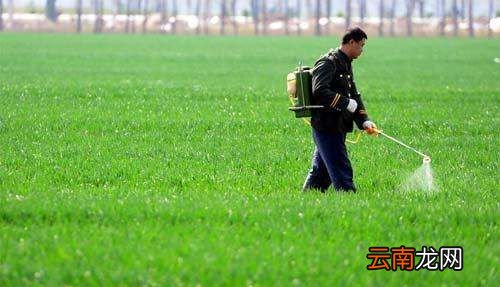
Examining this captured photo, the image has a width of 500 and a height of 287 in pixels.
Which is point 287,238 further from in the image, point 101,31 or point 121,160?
point 101,31

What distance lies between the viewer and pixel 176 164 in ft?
48.1

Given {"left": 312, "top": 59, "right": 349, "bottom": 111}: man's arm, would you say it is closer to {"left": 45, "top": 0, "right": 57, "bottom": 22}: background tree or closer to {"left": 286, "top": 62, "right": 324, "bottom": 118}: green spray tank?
{"left": 286, "top": 62, "right": 324, "bottom": 118}: green spray tank

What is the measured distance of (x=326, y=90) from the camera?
11656 millimetres

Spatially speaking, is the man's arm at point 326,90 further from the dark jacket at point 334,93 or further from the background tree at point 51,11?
the background tree at point 51,11

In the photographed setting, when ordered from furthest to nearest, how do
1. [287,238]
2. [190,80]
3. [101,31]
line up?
[101,31]
[190,80]
[287,238]

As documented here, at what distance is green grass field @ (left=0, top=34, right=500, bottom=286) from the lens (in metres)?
8.47

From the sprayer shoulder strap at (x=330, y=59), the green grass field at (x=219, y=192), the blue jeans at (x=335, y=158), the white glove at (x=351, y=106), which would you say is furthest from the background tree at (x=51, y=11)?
the white glove at (x=351, y=106)

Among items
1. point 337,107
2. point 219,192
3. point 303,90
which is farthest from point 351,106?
point 219,192

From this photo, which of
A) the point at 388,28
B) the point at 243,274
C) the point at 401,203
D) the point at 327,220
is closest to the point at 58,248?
the point at 243,274

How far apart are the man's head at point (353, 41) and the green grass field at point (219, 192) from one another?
1520 mm

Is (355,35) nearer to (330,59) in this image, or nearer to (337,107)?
(330,59)

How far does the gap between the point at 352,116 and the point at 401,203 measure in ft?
3.98

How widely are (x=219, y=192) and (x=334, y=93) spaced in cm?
169

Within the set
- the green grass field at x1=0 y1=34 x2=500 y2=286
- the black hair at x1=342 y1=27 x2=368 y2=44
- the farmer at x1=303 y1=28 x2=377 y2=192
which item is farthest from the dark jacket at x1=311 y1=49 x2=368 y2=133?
the green grass field at x1=0 y1=34 x2=500 y2=286
